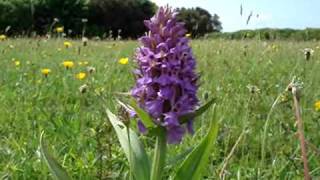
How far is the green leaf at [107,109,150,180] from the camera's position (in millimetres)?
→ 1805

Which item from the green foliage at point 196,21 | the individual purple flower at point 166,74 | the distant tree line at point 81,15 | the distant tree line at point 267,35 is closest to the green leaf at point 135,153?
the individual purple flower at point 166,74

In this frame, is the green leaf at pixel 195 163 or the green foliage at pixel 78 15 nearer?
the green leaf at pixel 195 163

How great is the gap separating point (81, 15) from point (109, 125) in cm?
3364

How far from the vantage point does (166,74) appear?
1.66 metres

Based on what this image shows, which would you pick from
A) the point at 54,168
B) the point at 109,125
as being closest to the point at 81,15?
the point at 109,125

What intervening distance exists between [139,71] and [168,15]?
0.63ft

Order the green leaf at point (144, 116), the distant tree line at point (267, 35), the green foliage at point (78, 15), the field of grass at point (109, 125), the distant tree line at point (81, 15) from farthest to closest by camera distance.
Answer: the green foliage at point (78, 15), the distant tree line at point (81, 15), the distant tree line at point (267, 35), the field of grass at point (109, 125), the green leaf at point (144, 116)

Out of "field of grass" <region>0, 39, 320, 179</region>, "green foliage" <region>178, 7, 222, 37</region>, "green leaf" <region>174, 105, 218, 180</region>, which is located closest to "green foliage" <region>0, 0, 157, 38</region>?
"green foliage" <region>178, 7, 222, 37</region>

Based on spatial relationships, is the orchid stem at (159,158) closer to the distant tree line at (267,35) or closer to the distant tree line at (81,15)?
the distant tree line at (267,35)

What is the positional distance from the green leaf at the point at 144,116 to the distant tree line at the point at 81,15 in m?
24.1

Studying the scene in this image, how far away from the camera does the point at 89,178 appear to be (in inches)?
103

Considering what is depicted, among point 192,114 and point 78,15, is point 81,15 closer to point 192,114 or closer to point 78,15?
point 78,15

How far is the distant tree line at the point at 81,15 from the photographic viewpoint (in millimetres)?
29938

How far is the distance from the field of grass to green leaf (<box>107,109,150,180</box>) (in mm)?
95
